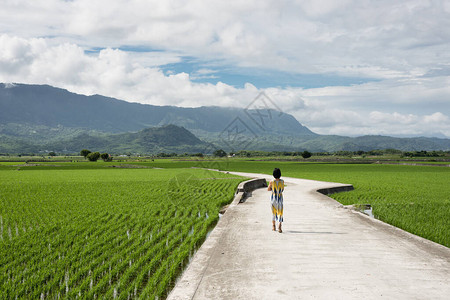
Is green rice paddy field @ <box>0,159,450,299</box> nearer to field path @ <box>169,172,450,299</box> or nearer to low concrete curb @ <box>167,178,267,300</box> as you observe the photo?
low concrete curb @ <box>167,178,267,300</box>

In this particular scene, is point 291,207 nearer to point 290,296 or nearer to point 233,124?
point 233,124

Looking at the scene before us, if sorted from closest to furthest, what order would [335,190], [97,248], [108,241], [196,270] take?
[196,270] → [97,248] → [108,241] → [335,190]

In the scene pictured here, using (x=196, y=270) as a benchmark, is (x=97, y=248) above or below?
below

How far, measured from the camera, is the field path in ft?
18.1

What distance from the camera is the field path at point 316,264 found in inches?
217

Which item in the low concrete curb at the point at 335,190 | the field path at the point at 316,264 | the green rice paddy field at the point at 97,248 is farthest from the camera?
the low concrete curb at the point at 335,190

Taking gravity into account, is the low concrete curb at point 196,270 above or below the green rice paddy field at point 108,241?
above

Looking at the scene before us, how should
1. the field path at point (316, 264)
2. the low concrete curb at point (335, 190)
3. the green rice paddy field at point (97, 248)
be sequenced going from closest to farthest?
1. the field path at point (316, 264)
2. the green rice paddy field at point (97, 248)
3. the low concrete curb at point (335, 190)

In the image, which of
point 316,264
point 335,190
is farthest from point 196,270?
point 335,190

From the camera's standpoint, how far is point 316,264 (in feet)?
22.3

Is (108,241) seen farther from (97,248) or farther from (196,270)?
(196,270)

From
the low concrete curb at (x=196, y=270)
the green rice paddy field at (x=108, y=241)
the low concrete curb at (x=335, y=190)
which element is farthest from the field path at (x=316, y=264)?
the low concrete curb at (x=335, y=190)

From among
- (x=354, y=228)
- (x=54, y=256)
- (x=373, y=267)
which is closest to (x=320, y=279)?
(x=373, y=267)

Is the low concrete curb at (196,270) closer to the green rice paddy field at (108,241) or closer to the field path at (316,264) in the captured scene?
the field path at (316,264)
